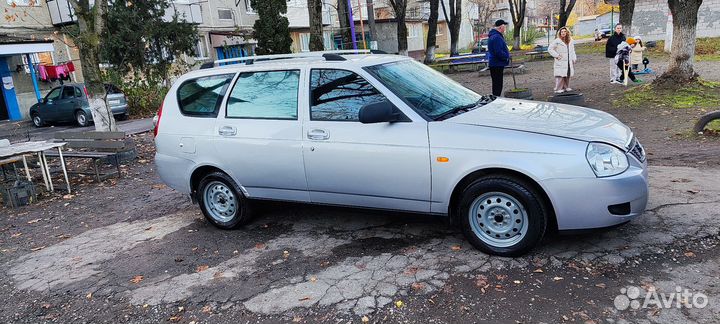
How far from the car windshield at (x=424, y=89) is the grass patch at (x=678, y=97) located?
6.86 meters

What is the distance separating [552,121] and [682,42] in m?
8.13

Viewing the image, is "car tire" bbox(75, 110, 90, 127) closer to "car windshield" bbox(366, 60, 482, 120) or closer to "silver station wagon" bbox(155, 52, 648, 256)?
"silver station wagon" bbox(155, 52, 648, 256)

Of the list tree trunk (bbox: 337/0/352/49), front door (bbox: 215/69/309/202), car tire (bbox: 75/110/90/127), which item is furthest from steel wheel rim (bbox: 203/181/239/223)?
tree trunk (bbox: 337/0/352/49)

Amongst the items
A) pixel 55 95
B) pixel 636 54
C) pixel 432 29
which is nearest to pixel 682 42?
pixel 636 54

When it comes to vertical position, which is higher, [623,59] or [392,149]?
[392,149]

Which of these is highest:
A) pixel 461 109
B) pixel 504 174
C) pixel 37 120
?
pixel 461 109

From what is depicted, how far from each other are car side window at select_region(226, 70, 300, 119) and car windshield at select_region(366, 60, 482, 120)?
0.80 metres

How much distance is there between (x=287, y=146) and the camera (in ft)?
15.1

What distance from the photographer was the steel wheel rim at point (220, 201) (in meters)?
5.21

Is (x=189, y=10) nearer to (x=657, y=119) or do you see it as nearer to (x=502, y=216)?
(x=657, y=119)

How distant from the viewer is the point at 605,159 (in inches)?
144

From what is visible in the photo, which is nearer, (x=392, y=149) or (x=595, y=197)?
(x=595, y=197)

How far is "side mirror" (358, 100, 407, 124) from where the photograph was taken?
13.1 ft

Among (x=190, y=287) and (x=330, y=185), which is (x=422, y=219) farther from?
(x=190, y=287)
